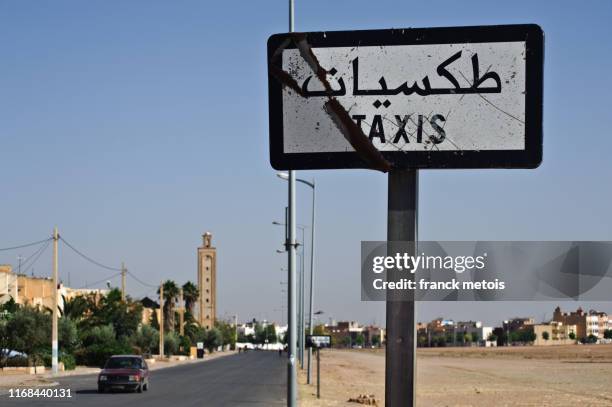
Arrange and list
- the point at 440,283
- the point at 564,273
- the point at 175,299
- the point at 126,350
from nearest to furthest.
Answer: 1. the point at 440,283
2. the point at 564,273
3. the point at 126,350
4. the point at 175,299

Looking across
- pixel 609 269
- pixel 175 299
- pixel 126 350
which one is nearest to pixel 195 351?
pixel 175 299

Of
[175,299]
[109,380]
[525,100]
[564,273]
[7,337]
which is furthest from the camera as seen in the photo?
[175,299]

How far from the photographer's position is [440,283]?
4.04 meters

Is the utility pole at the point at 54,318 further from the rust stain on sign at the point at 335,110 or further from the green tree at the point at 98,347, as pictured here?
the rust stain on sign at the point at 335,110

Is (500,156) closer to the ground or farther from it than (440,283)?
farther from it

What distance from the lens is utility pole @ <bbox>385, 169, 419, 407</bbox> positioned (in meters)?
3.63

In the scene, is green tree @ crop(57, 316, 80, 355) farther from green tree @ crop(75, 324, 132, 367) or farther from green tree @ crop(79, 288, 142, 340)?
green tree @ crop(79, 288, 142, 340)

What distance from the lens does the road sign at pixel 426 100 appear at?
145 inches

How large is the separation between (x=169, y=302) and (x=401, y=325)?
125 metres

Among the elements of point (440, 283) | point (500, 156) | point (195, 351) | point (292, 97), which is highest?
point (292, 97)

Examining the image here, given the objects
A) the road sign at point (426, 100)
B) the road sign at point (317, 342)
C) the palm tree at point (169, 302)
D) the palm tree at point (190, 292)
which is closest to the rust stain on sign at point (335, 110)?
the road sign at point (426, 100)

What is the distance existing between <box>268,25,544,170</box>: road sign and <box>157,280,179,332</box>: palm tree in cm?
11943

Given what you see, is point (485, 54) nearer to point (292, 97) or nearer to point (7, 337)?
point (292, 97)

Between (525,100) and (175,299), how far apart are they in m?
126
